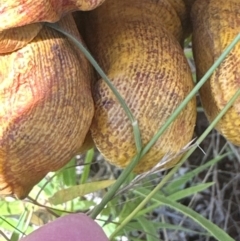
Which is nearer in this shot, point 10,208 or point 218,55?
point 218,55

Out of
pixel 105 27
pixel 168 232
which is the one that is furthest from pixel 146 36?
pixel 168 232

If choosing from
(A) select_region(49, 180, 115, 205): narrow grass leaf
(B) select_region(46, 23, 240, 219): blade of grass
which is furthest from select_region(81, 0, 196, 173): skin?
(A) select_region(49, 180, 115, 205): narrow grass leaf

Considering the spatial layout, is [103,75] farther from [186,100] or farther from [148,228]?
[148,228]

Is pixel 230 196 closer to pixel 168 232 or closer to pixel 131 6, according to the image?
pixel 168 232

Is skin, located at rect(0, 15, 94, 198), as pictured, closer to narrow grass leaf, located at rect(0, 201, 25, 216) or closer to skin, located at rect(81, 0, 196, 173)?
skin, located at rect(81, 0, 196, 173)

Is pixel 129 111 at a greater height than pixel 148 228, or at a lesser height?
greater

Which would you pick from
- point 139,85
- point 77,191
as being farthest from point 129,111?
point 77,191
